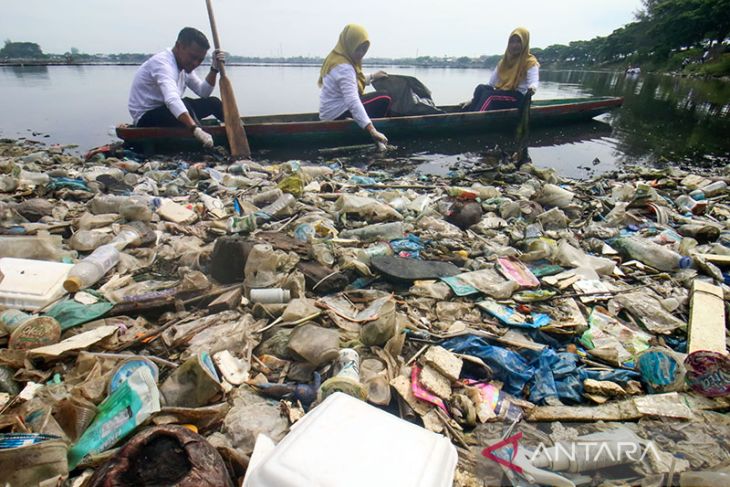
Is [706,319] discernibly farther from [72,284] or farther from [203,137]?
[203,137]

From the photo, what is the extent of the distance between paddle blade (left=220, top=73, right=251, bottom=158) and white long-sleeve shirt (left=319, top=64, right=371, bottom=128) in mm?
1995

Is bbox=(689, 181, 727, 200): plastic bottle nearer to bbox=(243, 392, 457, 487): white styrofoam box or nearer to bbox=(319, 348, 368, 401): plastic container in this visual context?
bbox=(319, 348, 368, 401): plastic container

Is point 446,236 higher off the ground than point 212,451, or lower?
lower

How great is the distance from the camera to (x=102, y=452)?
1.46m

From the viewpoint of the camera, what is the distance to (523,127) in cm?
985

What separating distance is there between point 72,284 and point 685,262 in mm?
4994

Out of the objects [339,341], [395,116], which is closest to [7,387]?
[339,341]

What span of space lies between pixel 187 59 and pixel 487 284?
623 centimetres

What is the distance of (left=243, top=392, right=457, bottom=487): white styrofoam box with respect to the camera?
1.02 metres

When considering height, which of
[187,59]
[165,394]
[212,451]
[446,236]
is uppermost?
[187,59]

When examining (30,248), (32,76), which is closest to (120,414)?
(30,248)

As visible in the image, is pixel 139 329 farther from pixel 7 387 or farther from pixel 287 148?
pixel 287 148

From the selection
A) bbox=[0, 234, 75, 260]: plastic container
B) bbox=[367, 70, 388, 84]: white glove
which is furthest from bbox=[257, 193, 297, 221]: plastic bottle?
bbox=[367, 70, 388, 84]: white glove

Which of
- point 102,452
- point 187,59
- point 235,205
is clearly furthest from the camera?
point 187,59
